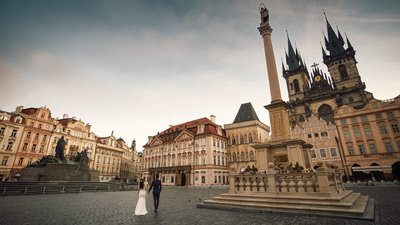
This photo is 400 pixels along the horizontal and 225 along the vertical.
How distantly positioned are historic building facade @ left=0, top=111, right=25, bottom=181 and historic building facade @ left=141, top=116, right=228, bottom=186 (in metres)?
27.0

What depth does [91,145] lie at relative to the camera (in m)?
54.6

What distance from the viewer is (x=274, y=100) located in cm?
1423

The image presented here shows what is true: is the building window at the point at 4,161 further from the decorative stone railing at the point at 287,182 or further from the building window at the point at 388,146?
the building window at the point at 388,146

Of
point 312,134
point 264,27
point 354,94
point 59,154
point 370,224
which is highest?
point 354,94

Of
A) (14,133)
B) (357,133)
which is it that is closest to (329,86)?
(357,133)

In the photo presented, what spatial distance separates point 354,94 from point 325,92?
618 centimetres

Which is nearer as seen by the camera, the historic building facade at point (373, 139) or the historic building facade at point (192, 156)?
the historic building facade at point (373, 139)

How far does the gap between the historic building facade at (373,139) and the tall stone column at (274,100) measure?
29525 millimetres

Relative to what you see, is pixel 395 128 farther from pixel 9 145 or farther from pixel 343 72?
pixel 9 145

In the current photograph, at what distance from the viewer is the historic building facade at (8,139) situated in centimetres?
3788

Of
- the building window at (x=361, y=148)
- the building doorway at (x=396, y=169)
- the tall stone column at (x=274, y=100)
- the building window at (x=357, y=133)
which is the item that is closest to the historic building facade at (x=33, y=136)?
the tall stone column at (x=274, y=100)

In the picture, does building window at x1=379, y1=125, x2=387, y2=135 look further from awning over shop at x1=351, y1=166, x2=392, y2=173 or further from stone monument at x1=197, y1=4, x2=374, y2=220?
stone monument at x1=197, y1=4, x2=374, y2=220

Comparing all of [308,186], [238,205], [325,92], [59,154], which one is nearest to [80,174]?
[59,154]

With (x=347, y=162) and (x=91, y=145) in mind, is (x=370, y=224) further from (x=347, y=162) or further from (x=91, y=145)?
(x=91, y=145)
